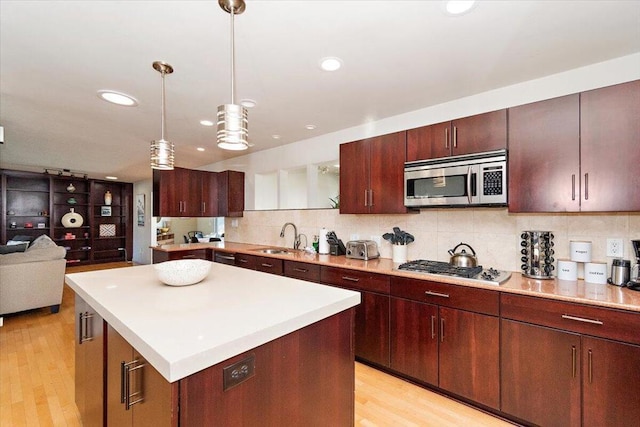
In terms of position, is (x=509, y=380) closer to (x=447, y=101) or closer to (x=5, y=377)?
(x=447, y=101)

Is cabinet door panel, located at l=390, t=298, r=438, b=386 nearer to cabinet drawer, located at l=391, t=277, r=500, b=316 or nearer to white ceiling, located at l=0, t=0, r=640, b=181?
cabinet drawer, located at l=391, t=277, r=500, b=316

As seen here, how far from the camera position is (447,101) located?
267 centimetres

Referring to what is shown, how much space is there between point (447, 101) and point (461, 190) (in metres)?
0.91

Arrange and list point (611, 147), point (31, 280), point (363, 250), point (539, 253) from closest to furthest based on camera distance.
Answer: point (611, 147) < point (539, 253) < point (363, 250) < point (31, 280)

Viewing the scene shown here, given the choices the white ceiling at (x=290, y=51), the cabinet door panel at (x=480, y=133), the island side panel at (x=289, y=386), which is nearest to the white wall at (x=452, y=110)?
the white ceiling at (x=290, y=51)

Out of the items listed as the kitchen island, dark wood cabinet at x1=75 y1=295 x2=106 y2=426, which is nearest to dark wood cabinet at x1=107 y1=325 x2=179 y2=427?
the kitchen island

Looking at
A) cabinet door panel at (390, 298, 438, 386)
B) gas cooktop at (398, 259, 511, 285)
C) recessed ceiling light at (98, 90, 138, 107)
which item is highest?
recessed ceiling light at (98, 90, 138, 107)

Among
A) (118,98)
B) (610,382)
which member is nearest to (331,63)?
(118,98)

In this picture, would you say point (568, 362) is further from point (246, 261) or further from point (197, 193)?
point (197, 193)

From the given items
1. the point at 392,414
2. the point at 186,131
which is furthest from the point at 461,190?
the point at 186,131

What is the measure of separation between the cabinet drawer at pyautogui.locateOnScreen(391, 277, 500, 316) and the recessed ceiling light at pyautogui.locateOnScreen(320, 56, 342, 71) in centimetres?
163

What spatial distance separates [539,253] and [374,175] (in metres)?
1.42

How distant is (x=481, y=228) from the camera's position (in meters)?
2.49

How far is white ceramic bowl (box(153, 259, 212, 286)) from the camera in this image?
1.61m
